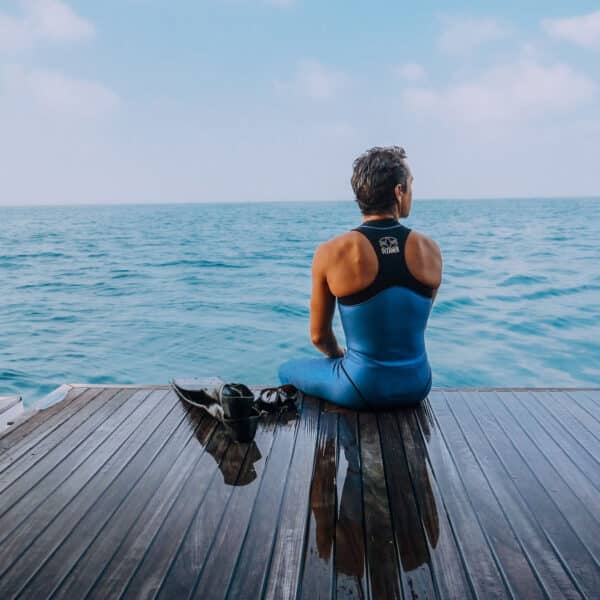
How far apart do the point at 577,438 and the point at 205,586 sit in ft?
5.58

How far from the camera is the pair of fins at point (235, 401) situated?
2061mm

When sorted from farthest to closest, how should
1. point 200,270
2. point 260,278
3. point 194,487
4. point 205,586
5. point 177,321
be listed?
point 200,270, point 260,278, point 177,321, point 194,487, point 205,586

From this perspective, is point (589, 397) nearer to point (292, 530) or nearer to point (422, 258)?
point (422, 258)

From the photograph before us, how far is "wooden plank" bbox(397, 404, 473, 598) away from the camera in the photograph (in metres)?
1.23

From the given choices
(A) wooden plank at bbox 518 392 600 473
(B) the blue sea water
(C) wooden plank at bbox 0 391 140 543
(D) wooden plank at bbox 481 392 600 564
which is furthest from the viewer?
(B) the blue sea water

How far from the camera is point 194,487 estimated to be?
1.70 m

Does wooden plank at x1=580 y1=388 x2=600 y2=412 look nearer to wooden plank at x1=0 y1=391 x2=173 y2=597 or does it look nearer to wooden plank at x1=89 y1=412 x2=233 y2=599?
wooden plank at x1=89 y1=412 x2=233 y2=599

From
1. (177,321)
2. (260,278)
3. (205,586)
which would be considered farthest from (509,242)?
(205,586)

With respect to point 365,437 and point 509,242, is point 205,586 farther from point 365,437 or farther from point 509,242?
point 509,242

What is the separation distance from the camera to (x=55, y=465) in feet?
6.17

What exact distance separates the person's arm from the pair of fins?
1.04 feet

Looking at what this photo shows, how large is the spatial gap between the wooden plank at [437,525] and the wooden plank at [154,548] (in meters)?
0.69

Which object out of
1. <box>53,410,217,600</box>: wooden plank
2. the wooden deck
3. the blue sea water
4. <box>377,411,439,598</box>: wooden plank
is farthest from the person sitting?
the blue sea water

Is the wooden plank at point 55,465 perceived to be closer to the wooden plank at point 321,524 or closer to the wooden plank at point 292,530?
the wooden plank at point 292,530
